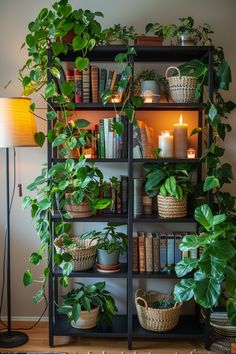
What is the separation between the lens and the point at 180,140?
8.32ft

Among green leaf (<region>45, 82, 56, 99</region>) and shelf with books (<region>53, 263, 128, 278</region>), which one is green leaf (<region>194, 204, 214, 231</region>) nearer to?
shelf with books (<region>53, 263, 128, 278</region>)

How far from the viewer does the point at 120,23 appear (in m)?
2.77

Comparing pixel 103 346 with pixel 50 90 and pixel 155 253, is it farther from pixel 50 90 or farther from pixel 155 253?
pixel 50 90

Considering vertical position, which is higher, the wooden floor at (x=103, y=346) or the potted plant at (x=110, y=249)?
the potted plant at (x=110, y=249)

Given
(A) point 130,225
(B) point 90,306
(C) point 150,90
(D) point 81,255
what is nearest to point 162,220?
(A) point 130,225

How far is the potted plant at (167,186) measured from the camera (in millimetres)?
2461

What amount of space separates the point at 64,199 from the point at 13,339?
0.94m

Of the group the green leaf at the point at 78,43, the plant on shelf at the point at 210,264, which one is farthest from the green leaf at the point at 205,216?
the green leaf at the point at 78,43

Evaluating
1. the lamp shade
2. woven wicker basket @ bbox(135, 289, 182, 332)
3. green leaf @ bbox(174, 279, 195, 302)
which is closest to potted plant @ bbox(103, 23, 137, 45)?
the lamp shade

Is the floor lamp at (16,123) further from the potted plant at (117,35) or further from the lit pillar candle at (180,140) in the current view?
the lit pillar candle at (180,140)

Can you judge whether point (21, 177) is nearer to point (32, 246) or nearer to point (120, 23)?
point (32, 246)

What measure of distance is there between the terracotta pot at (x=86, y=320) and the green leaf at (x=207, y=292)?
74 centimetres

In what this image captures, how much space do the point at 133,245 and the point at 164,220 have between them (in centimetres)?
26

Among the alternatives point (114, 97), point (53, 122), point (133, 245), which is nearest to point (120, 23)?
point (114, 97)
